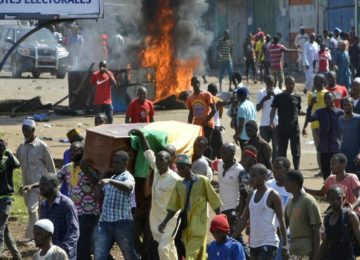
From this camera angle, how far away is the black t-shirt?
1650cm

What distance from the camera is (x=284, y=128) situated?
54.7 feet

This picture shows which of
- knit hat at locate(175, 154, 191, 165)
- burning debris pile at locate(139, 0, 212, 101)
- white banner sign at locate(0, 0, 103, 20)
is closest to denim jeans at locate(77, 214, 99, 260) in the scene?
knit hat at locate(175, 154, 191, 165)

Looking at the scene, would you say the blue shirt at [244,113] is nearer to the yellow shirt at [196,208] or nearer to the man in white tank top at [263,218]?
the yellow shirt at [196,208]

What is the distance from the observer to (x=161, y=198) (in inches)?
452

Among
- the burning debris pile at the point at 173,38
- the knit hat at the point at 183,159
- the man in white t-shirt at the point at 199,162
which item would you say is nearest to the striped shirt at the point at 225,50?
the burning debris pile at the point at 173,38

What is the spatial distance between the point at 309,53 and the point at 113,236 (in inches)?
790

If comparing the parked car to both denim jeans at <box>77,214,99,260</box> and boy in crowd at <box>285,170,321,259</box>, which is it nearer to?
denim jeans at <box>77,214,99,260</box>

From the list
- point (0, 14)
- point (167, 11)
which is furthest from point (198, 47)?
point (0, 14)

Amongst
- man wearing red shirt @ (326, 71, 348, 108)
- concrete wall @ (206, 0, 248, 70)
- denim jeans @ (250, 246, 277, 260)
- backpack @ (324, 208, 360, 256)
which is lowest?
denim jeans @ (250, 246, 277, 260)

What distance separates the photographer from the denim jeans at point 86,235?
38.0 ft

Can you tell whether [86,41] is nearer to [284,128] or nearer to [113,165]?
[284,128]

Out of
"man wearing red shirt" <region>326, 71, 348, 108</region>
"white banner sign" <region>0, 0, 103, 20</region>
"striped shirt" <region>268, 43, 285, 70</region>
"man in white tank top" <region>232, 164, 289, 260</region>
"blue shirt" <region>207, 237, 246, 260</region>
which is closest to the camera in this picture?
"blue shirt" <region>207, 237, 246, 260</region>

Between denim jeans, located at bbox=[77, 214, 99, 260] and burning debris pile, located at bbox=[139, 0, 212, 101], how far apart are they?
51.5 feet

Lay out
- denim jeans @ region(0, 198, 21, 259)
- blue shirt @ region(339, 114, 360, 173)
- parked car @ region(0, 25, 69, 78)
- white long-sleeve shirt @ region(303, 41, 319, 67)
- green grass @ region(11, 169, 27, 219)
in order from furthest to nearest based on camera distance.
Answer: parked car @ region(0, 25, 69, 78)
white long-sleeve shirt @ region(303, 41, 319, 67)
green grass @ region(11, 169, 27, 219)
blue shirt @ region(339, 114, 360, 173)
denim jeans @ region(0, 198, 21, 259)
